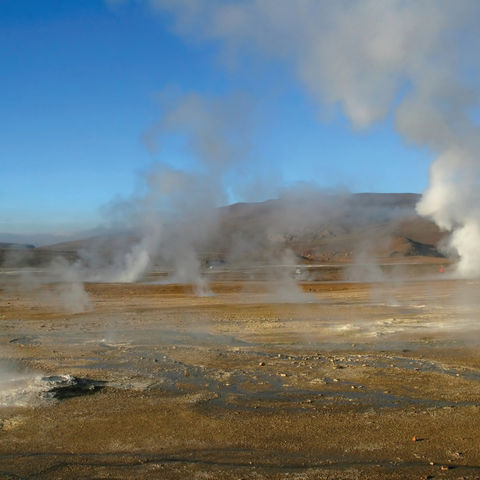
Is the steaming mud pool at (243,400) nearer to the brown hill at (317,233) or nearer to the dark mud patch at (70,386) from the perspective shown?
the dark mud patch at (70,386)

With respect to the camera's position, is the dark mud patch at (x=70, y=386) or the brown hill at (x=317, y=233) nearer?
the dark mud patch at (x=70, y=386)

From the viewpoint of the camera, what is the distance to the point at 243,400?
28.9 feet

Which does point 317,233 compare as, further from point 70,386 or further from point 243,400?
point 243,400

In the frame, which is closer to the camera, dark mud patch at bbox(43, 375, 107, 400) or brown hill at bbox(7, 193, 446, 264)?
dark mud patch at bbox(43, 375, 107, 400)

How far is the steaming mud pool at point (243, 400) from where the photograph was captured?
636 centimetres

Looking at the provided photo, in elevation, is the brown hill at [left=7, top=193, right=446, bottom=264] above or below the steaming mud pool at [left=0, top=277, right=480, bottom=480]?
above

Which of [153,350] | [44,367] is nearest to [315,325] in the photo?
[153,350]

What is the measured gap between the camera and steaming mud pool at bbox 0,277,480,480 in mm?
6359

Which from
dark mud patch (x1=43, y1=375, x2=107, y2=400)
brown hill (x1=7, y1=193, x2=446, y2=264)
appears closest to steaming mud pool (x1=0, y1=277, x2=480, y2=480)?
dark mud patch (x1=43, y1=375, x2=107, y2=400)

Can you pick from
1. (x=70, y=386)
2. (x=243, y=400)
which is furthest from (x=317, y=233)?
(x=243, y=400)

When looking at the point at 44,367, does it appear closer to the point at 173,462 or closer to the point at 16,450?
the point at 16,450

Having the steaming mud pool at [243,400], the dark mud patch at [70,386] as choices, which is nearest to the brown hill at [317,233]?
the steaming mud pool at [243,400]

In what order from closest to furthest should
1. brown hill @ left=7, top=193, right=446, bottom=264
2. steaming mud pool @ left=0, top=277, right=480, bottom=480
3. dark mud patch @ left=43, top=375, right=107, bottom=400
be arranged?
steaming mud pool @ left=0, top=277, right=480, bottom=480
dark mud patch @ left=43, top=375, right=107, bottom=400
brown hill @ left=7, top=193, right=446, bottom=264

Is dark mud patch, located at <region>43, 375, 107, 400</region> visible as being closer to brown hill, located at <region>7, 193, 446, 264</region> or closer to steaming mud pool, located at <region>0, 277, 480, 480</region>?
steaming mud pool, located at <region>0, 277, 480, 480</region>
